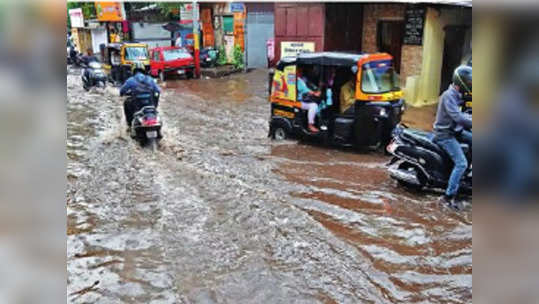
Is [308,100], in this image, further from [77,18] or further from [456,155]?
[77,18]

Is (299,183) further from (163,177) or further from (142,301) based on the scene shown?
(142,301)

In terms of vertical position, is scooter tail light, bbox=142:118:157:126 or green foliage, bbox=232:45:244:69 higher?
green foliage, bbox=232:45:244:69

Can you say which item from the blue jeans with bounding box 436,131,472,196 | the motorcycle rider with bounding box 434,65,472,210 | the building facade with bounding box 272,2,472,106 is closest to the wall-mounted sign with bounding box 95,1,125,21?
the building facade with bounding box 272,2,472,106

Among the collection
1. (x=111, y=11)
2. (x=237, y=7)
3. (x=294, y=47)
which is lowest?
(x=294, y=47)

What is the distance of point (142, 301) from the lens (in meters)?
4.12

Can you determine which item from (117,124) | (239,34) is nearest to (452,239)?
(117,124)

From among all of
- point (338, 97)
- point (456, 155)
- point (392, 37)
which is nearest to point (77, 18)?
point (392, 37)

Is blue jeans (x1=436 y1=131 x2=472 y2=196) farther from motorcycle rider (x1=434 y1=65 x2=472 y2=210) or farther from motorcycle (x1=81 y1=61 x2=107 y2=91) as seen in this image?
motorcycle (x1=81 y1=61 x2=107 y2=91)

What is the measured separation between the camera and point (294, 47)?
1602 cm

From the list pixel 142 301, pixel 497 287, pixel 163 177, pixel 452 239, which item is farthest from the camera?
pixel 163 177

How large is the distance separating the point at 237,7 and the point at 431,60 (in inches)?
491

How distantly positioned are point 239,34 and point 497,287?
22.7 meters

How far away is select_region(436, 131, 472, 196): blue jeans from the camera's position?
5473 mm

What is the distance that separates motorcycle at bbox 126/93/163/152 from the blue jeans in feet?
18.5
